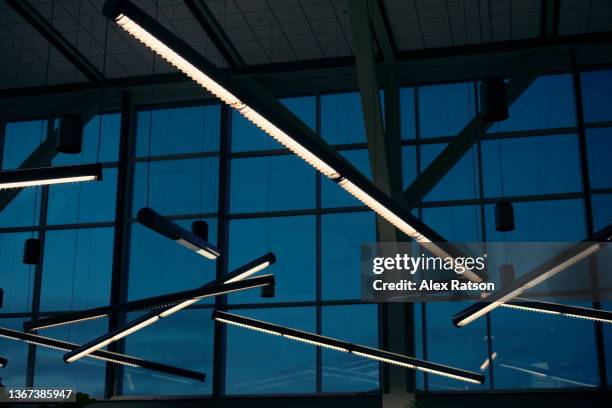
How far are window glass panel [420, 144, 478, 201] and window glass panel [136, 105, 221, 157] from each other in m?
3.73

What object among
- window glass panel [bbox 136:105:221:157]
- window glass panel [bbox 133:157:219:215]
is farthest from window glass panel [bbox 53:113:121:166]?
window glass panel [bbox 133:157:219:215]

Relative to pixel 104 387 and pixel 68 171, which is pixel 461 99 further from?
pixel 68 171

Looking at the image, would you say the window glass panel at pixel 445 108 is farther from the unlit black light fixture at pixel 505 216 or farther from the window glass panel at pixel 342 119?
the unlit black light fixture at pixel 505 216

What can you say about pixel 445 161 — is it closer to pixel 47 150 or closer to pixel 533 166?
pixel 533 166

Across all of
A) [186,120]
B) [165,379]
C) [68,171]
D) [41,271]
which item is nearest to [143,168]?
[186,120]

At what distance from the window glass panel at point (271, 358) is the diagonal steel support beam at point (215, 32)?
13.4ft

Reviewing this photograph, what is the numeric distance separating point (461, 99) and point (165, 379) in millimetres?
6680

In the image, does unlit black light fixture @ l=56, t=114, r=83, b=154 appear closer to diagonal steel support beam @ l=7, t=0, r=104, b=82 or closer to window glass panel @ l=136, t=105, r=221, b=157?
diagonal steel support beam @ l=7, t=0, r=104, b=82

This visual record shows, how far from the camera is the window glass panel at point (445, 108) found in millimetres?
12828

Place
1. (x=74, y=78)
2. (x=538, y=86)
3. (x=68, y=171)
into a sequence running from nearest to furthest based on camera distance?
(x=68, y=171)
(x=538, y=86)
(x=74, y=78)

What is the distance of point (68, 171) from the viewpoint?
5516 millimetres

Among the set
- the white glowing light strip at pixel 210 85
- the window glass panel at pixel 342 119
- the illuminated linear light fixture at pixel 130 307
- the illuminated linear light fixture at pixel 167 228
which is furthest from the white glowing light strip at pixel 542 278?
the window glass panel at pixel 342 119

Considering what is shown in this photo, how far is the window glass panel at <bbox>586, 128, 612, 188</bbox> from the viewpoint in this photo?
12055 millimetres

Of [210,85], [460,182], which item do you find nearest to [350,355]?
[460,182]
